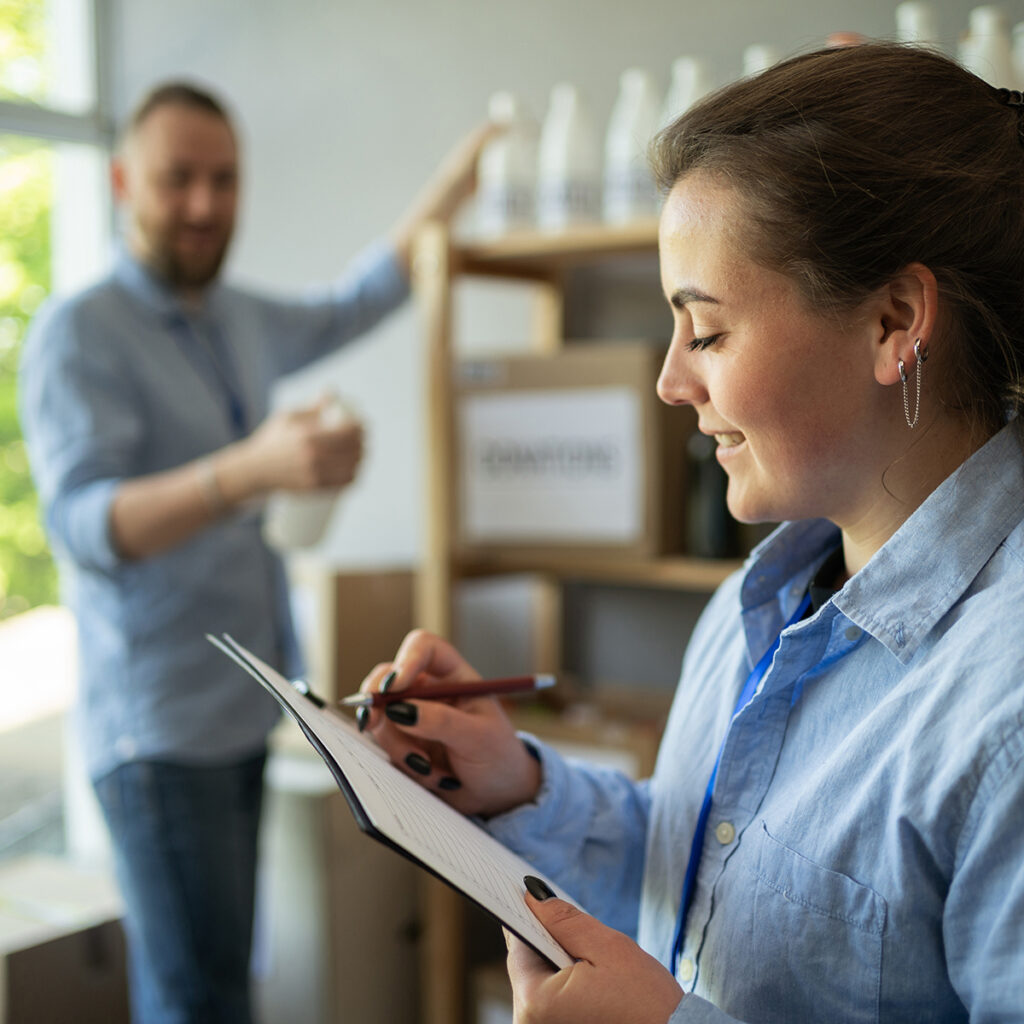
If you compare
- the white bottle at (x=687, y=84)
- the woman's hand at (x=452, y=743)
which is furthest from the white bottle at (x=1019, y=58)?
the woman's hand at (x=452, y=743)

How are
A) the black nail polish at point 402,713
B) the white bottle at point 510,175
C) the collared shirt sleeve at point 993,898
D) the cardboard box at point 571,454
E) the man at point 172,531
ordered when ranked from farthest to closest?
1. the white bottle at point 510,175
2. the cardboard box at point 571,454
3. the man at point 172,531
4. the black nail polish at point 402,713
5. the collared shirt sleeve at point 993,898

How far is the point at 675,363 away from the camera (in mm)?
927

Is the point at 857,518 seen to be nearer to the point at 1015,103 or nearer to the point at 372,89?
the point at 1015,103

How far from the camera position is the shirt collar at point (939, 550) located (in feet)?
2.64

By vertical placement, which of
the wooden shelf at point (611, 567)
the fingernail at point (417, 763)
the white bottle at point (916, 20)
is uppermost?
the white bottle at point (916, 20)

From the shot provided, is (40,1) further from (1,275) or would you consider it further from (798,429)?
(798,429)

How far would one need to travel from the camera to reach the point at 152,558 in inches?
73.5

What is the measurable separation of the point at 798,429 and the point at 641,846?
50cm

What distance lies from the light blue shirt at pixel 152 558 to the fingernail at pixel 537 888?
1.13 m

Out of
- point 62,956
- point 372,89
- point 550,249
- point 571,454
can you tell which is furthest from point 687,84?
point 62,956

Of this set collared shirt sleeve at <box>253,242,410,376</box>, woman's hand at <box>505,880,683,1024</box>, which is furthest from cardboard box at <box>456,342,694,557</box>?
woman's hand at <box>505,880,683,1024</box>

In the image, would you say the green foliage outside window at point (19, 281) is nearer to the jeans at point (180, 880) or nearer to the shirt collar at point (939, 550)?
the jeans at point (180, 880)

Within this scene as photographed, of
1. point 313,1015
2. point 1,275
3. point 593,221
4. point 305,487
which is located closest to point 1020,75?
point 593,221

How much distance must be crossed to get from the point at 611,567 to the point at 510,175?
0.82m
